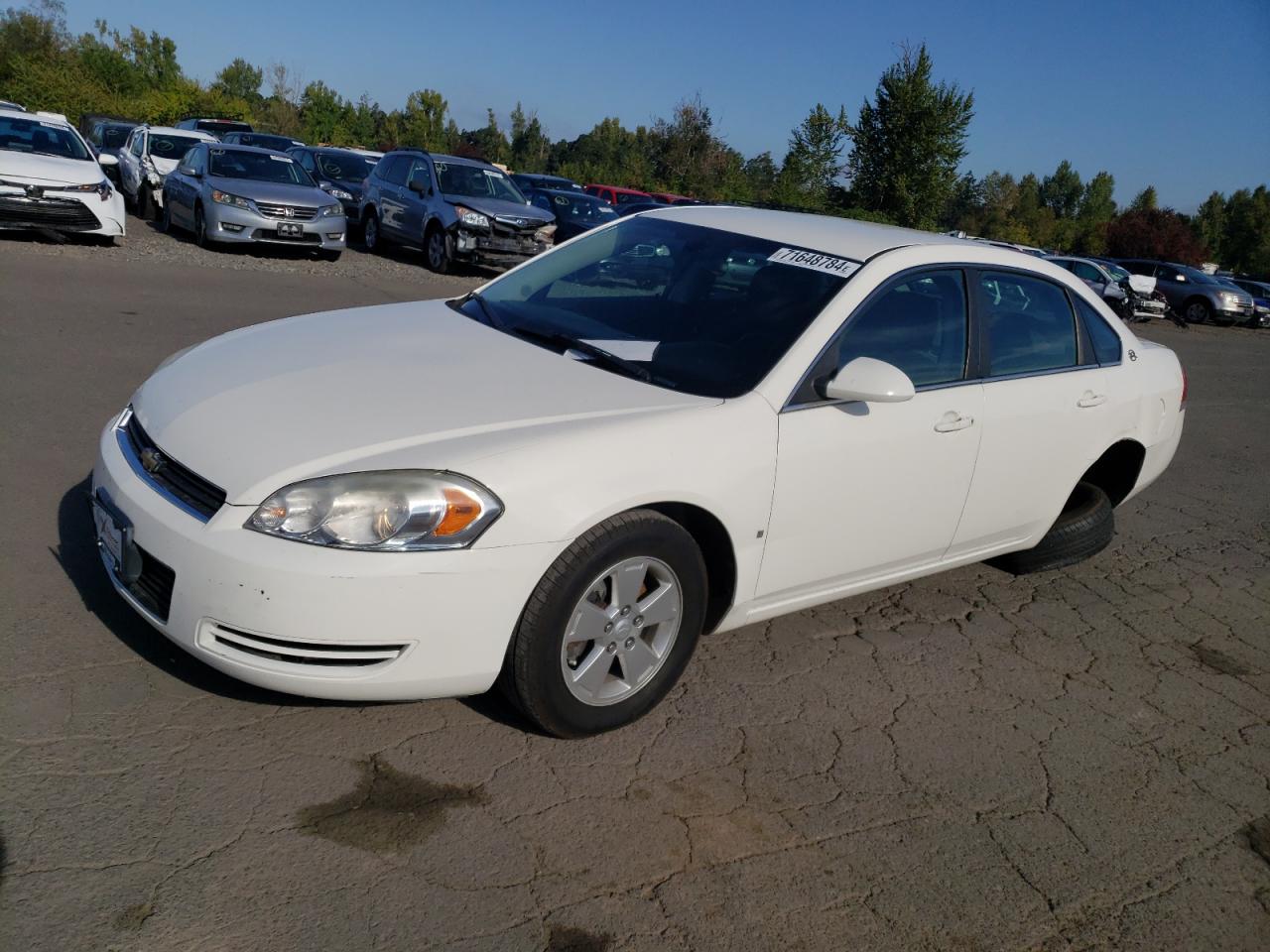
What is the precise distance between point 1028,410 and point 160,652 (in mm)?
3500

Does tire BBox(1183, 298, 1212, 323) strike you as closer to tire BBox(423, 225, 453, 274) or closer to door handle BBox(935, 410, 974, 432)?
tire BBox(423, 225, 453, 274)

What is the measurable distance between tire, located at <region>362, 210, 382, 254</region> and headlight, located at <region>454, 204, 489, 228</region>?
9.16ft

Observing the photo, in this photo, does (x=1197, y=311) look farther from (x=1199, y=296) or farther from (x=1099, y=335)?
(x=1099, y=335)

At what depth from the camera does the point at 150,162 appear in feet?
59.5

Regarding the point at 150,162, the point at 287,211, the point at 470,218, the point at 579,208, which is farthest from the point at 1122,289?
the point at 150,162

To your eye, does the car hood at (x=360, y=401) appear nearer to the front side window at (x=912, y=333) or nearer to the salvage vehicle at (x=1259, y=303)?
the front side window at (x=912, y=333)

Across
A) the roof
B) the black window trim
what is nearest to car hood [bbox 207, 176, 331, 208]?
the roof

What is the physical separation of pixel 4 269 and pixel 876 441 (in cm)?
1015

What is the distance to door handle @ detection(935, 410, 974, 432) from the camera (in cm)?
417

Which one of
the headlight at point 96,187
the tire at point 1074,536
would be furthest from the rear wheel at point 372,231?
the tire at point 1074,536

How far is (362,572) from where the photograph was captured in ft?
9.55

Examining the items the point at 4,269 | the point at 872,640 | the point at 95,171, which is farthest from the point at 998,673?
the point at 95,171

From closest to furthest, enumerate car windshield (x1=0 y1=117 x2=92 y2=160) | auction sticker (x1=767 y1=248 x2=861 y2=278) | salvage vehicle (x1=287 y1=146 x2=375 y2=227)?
auction sticker (x1=767 y1=248 x2=861 y2=278) < car windshield (x1=0 y1=117 x2=92 y2=160) < salvage vehicle (x1=287 y1=146 x2=375 y2=227)

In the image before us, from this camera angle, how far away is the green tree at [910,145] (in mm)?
34812
